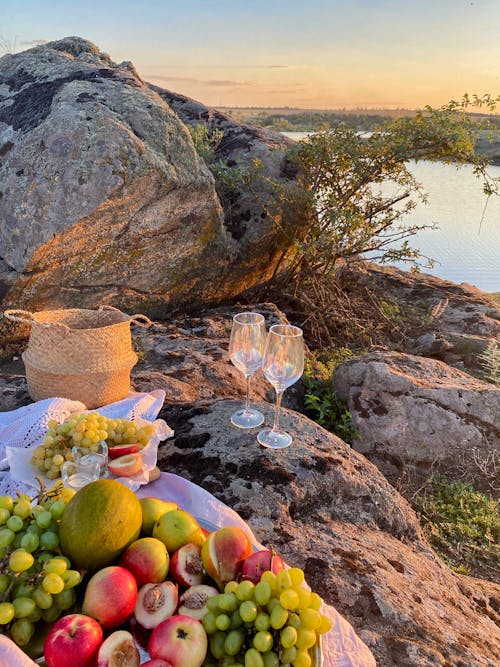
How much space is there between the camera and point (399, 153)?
614 cm

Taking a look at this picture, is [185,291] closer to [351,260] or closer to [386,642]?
[351,260]

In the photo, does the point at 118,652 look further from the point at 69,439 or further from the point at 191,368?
the point at 191,368

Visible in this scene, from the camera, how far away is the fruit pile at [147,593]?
1099 mm

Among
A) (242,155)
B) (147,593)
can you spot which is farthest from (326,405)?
(242,155)

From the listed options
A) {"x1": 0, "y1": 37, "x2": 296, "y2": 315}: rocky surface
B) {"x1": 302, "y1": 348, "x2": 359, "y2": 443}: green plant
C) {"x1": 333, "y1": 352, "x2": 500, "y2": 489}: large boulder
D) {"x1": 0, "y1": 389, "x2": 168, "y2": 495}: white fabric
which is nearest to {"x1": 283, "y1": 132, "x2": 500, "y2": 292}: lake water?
{"x1": 0, "y1": 37, "x2": 296, "y2": 315}: rocky surface

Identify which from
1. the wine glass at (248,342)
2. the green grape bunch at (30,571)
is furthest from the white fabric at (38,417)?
the green grape bunch at (30,571)

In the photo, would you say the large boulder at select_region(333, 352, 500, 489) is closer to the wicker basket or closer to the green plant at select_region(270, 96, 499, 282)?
the wicker basket

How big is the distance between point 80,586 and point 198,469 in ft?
3.14

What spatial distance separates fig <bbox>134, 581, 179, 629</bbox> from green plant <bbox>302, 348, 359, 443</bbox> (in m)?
2.80

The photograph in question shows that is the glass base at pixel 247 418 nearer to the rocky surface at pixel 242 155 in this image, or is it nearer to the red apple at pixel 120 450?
the red apple at pixel 120 450

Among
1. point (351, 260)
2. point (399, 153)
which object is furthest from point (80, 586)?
point (399, 153)

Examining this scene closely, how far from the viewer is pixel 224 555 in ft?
4.26

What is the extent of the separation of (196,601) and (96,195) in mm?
3678

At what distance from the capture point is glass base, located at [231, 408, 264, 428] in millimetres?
2539
